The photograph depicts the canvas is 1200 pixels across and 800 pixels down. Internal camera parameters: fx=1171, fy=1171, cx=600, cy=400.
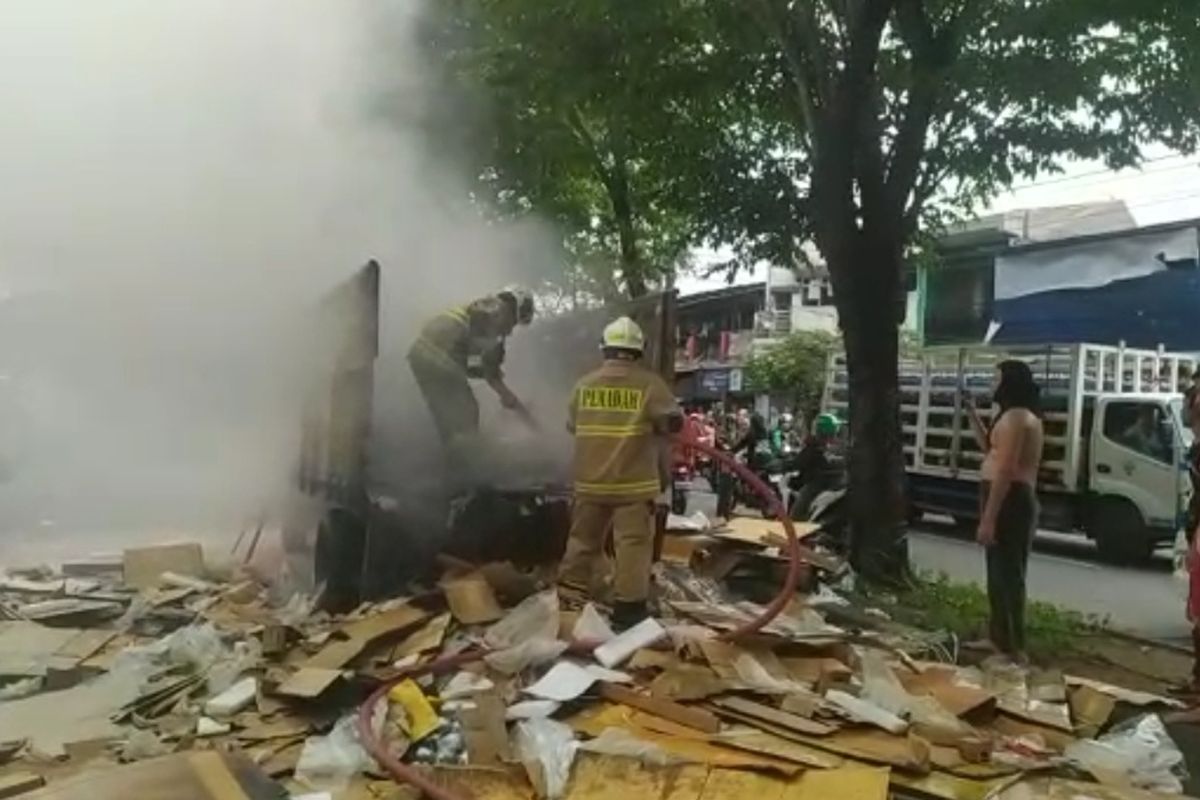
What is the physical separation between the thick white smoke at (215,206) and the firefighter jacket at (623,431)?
2470mm

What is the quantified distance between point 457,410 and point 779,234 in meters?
4.04

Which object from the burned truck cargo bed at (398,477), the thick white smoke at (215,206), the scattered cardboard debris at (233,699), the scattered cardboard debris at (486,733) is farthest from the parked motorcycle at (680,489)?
the scattered cardboard debris at (486,733)

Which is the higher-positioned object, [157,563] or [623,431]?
[623,431]

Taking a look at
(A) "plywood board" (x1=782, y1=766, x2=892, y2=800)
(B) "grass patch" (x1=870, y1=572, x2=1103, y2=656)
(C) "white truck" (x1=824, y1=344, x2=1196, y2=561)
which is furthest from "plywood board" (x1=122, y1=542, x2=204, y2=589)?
(C) "white truck" (x1=824, y1=344, x2=1196, y2=561)

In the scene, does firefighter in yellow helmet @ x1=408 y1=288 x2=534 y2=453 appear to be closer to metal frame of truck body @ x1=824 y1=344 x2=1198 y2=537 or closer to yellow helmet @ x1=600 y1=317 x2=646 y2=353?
yellow helmet @ x1=600 y1=317 x2=646 y2=353

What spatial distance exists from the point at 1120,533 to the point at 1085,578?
4.91 feet

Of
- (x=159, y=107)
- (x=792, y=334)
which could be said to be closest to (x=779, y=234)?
(x=159, y=107)

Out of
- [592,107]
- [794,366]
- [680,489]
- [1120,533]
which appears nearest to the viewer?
[592,107]

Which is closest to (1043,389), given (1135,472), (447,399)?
(1135,472)

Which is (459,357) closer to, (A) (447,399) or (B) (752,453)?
(A) (447,399)

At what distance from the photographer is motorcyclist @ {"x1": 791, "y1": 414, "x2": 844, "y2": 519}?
9.79 m

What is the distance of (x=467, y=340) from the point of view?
6.34 m

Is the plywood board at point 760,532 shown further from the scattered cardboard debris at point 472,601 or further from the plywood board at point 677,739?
the plywood board at point 677,739

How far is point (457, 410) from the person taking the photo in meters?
6.30
